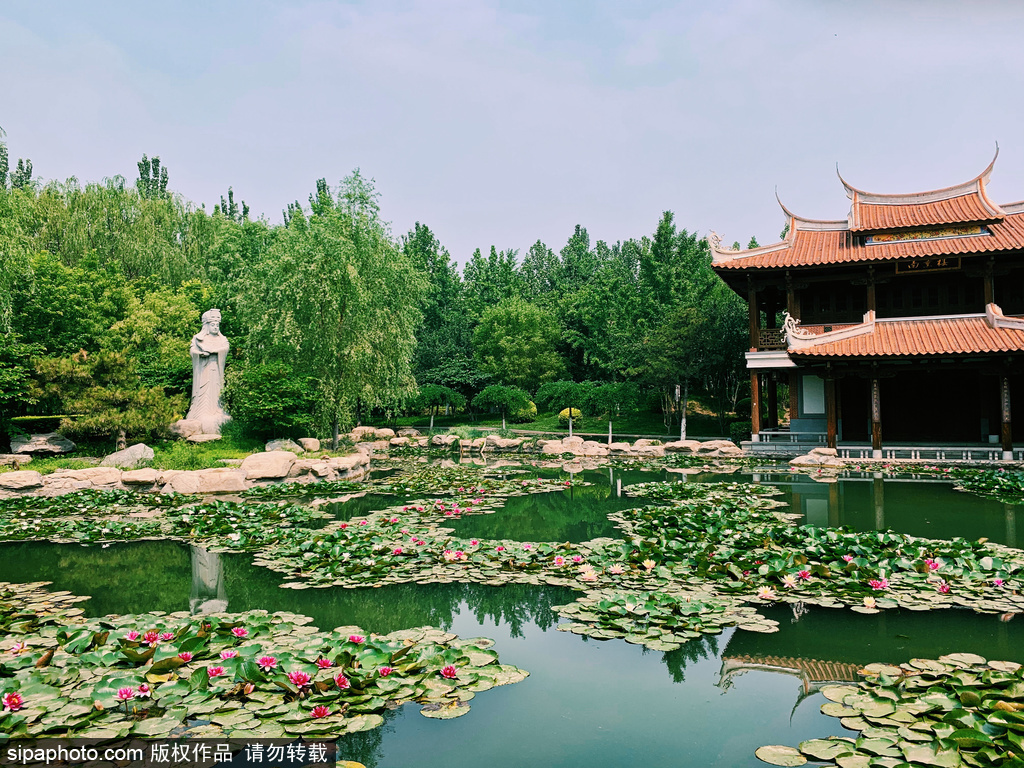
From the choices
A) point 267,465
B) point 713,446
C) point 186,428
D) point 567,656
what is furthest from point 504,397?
point 567,656

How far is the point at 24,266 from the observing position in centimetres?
1446

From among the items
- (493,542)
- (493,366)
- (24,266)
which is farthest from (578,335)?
(493,542)

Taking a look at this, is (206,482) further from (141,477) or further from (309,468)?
(309,468)

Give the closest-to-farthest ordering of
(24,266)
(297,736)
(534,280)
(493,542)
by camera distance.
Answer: (297,736)
(493,542)
(24,266)
(534,280)

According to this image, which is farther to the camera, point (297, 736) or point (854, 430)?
point (854, 430)

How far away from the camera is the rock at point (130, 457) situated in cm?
1218

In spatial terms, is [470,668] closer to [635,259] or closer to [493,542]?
[493,542]

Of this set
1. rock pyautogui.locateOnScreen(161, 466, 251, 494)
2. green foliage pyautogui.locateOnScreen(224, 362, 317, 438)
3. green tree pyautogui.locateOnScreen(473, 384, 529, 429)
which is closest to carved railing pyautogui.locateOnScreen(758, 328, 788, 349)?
green tree pyautogui.locateOnScreen(473, 384, 529, 429)

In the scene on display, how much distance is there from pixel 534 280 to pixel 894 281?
3096cm

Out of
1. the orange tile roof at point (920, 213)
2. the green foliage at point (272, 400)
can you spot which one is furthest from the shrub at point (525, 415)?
the orange tile roof at point (920, 213)

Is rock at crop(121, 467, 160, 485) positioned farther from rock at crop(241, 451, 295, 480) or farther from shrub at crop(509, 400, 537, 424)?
shrub at crop(509, 400, 537, 424)

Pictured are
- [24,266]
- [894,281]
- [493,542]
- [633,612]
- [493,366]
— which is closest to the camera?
[633,612]

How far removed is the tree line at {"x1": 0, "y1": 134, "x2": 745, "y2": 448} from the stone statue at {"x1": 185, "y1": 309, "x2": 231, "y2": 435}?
439 millimetres

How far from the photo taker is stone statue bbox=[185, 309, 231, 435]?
14.9 m
